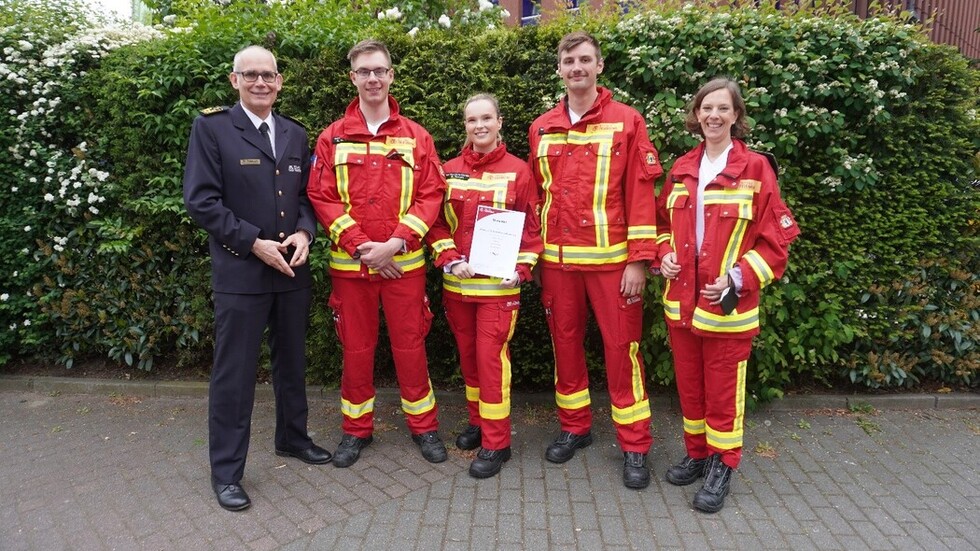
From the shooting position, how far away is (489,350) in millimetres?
3664

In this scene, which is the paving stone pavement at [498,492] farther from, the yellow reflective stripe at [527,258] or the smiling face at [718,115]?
the smiling face at [718,115]

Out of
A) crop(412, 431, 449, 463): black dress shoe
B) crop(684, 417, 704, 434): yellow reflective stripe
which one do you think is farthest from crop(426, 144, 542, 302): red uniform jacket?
crop(684, 417, 704, 434): yellow reflective stripe

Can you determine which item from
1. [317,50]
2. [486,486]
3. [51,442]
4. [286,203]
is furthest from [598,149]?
[51,442]

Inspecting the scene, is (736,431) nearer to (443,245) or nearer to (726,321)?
(726,321)

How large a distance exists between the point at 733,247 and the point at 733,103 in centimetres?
76

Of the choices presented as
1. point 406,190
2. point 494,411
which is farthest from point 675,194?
point 494,411

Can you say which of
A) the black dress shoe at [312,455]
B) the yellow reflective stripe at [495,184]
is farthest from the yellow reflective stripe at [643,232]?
the black dress shoe at [312,455]

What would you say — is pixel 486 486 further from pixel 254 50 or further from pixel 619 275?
pixel 254 50

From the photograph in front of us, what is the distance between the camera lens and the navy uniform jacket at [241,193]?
326 cm

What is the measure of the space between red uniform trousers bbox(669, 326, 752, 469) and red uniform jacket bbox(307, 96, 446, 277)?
1.63 metres

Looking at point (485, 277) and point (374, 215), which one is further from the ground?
point (374, 215)

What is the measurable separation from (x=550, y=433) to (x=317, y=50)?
132 inches

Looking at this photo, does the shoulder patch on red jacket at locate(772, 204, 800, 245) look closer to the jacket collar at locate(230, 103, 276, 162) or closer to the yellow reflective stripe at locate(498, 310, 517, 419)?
the yellow reflective stripe at locate(498, 310, 517, 419)

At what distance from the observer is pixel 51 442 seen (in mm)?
4336
